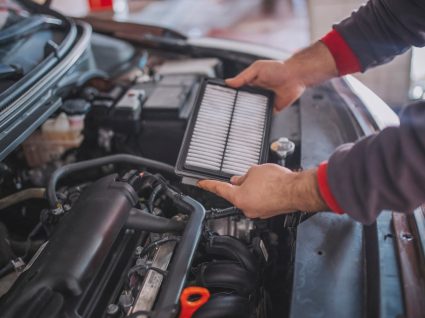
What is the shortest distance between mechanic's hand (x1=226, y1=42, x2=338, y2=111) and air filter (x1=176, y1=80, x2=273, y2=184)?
0.06 meters

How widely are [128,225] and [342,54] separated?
0.81 meters

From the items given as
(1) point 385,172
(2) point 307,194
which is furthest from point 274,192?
(1) point 385,172

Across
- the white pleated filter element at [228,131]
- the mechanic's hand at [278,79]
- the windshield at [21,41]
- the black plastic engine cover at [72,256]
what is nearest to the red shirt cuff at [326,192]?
the white pleated filter element at [228,131]

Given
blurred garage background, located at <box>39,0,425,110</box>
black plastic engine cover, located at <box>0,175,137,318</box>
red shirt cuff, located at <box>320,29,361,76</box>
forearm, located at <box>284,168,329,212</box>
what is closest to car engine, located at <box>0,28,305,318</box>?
black plastic engine cover, located at <box>0,175,137,318</box>

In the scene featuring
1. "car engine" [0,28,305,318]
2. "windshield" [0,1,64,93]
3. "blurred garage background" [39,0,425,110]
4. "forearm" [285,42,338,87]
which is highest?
"blurred garage background" [39,0,425,110]

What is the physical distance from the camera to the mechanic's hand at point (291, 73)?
1288 millimetres

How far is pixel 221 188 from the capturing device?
3.19 ft

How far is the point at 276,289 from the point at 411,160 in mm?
547

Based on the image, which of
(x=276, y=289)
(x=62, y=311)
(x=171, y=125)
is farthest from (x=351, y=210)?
(x=171, y=125)

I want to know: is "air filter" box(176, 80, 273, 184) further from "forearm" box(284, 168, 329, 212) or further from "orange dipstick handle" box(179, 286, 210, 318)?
"orange dipstick handle" box(179, 286, 210, 318)

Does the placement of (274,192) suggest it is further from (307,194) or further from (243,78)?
(243,78)

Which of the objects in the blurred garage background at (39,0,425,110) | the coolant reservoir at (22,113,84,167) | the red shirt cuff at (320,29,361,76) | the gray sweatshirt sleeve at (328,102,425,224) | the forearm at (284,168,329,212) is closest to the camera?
the gray sweatshirt sleeve at (328,102,425,224)

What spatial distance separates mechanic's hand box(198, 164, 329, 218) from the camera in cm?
86

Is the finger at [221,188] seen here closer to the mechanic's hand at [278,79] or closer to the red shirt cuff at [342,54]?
the mechanic's hand at [278,79]
